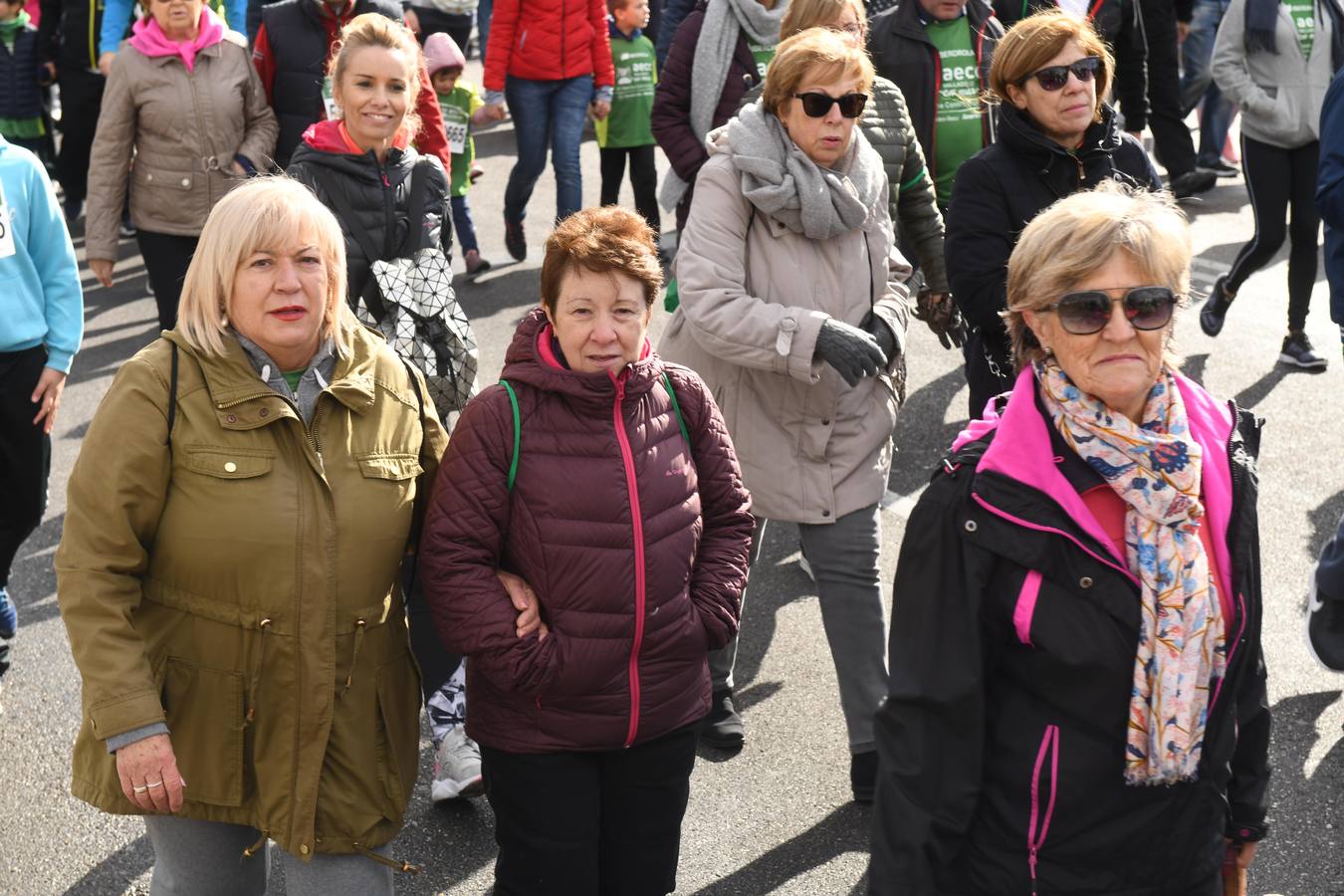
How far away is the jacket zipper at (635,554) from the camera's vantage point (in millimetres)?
3363

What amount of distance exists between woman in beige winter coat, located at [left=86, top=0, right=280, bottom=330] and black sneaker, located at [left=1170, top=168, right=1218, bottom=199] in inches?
258

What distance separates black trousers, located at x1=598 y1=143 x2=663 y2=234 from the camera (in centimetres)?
1035

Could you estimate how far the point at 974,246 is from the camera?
4754mm

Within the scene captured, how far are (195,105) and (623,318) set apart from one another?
13.0ft

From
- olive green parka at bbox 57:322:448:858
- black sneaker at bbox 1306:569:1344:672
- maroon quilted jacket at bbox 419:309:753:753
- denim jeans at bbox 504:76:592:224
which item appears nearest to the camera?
olive green parka at bbox 57:322:448:858

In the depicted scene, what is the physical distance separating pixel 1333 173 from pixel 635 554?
10.4 feet

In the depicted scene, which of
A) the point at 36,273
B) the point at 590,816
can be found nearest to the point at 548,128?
the point at 36,273

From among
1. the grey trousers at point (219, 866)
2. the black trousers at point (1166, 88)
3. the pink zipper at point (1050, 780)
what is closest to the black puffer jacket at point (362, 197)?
the grey trousers at point (219, 866)

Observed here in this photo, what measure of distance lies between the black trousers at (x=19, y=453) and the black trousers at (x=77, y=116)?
579 cm

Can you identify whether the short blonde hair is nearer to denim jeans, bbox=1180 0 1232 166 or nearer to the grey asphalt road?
the grey asphalt road

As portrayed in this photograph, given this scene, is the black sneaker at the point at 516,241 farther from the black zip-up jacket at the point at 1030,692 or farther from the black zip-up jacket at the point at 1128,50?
the black zip-up jacket at the point at 1030,692

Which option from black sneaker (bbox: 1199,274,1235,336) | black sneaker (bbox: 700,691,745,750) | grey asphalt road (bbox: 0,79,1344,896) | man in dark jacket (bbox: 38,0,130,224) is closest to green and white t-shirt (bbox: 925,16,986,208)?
grey asphalt road (bbox: 0,79,1344,896)

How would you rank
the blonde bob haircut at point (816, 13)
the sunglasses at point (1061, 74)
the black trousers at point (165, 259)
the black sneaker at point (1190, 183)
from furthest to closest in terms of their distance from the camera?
the black sneaker at point (1190, 183), the black trousers at point (165, 259), the blonde bob haircut at point (816, 13), the sunglasses at point (1061, 74)

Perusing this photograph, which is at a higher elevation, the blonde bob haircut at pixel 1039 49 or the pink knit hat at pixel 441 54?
the blonde bob haircut at pixel 1039 49
